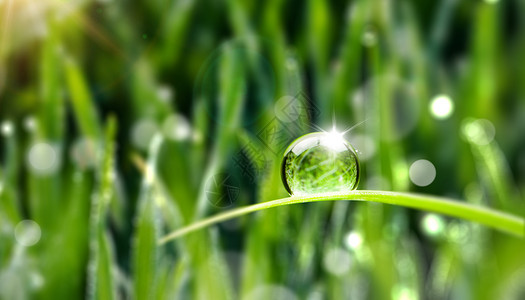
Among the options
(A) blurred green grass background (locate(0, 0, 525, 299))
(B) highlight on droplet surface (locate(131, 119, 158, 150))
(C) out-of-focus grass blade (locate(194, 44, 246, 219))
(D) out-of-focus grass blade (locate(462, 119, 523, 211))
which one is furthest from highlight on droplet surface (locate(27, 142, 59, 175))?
(D) out-of-focus grass blade (locate(462, 119, 523, 211))

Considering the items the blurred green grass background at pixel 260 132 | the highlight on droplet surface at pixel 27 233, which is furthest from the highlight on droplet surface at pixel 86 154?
the highlight on droplet surface at pixel 27 233

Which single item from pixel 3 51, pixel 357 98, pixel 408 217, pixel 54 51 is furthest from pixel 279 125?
pixel 3 51

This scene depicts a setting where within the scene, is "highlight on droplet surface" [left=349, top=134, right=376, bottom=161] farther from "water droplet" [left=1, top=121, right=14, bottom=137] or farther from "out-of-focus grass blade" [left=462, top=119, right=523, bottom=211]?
"water droplet" [left=1, top=121, right=14, bottom=137]

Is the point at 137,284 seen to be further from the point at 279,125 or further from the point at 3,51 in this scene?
the point at 3,51

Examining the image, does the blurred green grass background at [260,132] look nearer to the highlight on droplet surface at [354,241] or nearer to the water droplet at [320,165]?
the highlight on droplet surface at [354,241]

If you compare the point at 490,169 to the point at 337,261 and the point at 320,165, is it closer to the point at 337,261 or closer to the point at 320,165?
the point at 337,261

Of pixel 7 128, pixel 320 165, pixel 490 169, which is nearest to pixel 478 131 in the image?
pixel 490 169

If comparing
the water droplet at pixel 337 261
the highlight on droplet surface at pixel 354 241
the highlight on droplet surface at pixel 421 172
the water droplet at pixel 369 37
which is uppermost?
the water droplet at pixel 369 37
